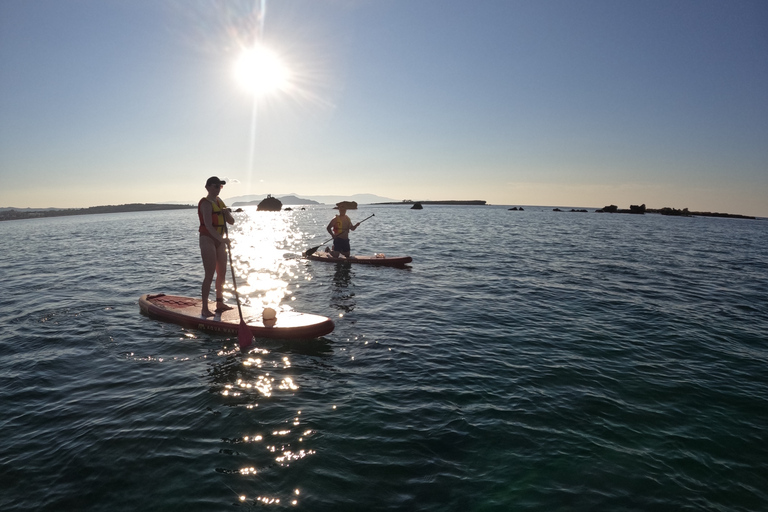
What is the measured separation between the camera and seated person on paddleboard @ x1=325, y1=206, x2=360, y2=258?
1809cm

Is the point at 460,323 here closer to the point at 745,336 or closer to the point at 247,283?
the point at 745,336

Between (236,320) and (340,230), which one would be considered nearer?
(236,320)

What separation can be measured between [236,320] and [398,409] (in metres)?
5.17

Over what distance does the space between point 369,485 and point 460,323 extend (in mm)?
6484

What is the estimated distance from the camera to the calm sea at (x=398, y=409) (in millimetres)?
4223

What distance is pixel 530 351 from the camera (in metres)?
8.24

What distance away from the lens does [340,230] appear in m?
18.4

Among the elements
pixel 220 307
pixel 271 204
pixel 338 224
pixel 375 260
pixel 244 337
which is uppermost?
pixel 271 204

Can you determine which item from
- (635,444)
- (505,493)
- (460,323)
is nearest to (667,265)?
(460,323)

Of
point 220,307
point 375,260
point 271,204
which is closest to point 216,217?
point 220,307

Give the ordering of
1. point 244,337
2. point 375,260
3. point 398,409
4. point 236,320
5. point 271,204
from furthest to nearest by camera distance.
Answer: point 271,204, point 375,260, point 236,320, point 244,337, point 398,409

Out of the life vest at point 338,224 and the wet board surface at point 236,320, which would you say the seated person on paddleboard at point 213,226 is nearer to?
the wet board surface at point 236,320

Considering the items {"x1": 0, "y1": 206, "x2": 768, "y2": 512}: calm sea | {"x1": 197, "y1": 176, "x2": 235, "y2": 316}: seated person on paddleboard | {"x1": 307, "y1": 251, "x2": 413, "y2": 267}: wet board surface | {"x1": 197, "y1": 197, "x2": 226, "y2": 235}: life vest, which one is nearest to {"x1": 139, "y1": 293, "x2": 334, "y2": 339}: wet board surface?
{"x1": 0, "y1": 206, "x2": 768, "y2": 512}: calm sea

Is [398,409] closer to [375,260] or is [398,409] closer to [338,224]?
[338,224]
